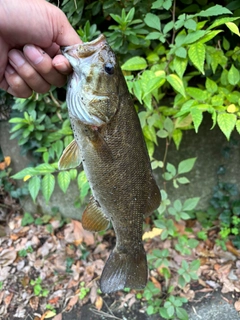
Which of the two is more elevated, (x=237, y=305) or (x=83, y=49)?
(x=83, y=49)

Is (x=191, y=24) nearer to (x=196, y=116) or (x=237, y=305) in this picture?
(x=196, y=116)

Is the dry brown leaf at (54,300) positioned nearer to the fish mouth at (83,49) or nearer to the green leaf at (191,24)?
the fish mouth at (83,49)

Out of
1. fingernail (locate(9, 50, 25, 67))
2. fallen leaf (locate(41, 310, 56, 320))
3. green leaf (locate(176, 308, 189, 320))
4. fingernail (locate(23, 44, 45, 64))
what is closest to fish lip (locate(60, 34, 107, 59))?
fingernail (locate(23, 44, 45, 64))

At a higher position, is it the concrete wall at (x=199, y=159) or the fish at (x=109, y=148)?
the fish at (x=109, y=148)

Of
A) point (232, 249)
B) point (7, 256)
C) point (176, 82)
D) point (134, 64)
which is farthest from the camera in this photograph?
point (7, 256)

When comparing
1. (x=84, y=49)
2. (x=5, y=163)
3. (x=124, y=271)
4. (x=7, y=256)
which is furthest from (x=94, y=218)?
(x=5, y=163)

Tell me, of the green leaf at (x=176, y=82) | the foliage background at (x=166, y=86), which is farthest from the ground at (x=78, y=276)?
the green leaf at (x=176, y=82)

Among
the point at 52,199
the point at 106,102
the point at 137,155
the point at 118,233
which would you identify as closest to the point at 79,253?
the point at 52,199
